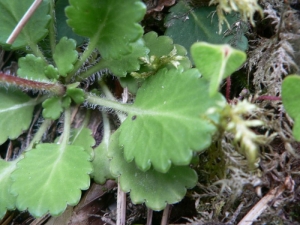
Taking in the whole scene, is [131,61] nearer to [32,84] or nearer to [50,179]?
[32,84]

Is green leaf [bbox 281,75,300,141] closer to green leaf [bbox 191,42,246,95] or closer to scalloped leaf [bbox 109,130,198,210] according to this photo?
green leaf [bbox 191,42,246,95]

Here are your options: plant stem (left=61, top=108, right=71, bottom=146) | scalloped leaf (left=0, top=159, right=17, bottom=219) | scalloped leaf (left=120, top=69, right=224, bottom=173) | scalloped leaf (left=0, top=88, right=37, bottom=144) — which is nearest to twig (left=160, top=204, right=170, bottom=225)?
scalloped leaf (left=120, top=69, right=224, bottom=173)

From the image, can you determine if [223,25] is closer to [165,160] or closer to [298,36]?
[298,36]

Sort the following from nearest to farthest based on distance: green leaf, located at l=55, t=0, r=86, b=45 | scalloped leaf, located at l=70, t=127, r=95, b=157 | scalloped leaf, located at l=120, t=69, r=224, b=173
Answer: scalloped leaf, located at l=120, t=69, r=224, b=173, scalloped leaf, located at l=70, t=127, r=95, b=157, green leaf, located at l=55, t=0, r=86, b=45

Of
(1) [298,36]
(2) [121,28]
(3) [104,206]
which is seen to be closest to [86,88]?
(2) [121,28]

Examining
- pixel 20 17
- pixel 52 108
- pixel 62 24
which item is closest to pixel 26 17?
pixel 20 17

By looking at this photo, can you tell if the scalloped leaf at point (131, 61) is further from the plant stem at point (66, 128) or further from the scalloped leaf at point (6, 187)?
the scalloped leaf at point (6, 187)
